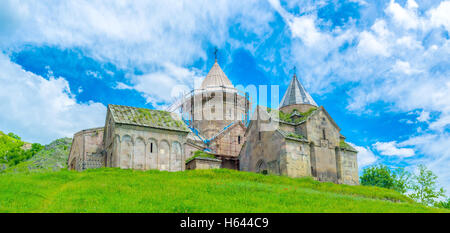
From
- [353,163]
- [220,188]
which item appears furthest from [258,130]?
[220,188]

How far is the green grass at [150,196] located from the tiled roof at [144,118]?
6.03m

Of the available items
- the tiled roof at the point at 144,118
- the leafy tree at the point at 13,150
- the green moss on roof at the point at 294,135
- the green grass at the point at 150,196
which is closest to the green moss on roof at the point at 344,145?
the green moss on roof at the point at 294,135

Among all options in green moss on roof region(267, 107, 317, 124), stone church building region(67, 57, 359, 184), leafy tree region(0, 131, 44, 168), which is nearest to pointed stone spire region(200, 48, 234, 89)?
stone church building region(67, 57, 359, 184)

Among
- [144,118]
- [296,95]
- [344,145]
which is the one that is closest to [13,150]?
[144,118]

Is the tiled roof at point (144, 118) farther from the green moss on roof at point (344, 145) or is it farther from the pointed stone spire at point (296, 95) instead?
the green moss on roof at point (344, 145)

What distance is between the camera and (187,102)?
48.1 m

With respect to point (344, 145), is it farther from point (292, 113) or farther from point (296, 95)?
point (296, 95)

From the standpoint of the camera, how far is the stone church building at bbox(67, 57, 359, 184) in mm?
27234

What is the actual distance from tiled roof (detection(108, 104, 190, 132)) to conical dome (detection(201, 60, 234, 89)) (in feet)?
57.3

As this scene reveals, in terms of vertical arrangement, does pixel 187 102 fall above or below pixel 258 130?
above
